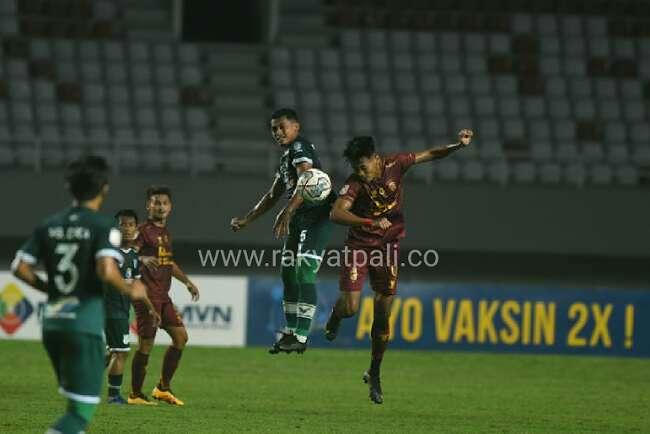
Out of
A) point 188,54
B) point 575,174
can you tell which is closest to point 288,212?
point 575,174

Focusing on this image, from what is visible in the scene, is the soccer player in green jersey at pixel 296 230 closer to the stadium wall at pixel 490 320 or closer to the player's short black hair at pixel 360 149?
the player's short black hair at pixel 360 149

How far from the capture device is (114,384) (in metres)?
13.1

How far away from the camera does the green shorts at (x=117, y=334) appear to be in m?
12.8

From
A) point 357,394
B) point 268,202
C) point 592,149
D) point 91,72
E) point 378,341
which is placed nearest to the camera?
point 268,202

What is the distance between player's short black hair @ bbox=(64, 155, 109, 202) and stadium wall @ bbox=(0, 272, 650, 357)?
14.9 metres

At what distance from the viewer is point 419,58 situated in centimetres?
2827

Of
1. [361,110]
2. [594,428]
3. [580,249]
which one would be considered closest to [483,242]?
[580,249]

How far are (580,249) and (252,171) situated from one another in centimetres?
649

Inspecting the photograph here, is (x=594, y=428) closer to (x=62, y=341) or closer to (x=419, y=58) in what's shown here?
(x=62, y=341)

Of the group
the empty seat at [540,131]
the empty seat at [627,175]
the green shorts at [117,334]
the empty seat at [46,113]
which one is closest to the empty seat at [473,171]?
the empty seat at [540,131]

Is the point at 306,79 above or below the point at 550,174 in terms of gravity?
above

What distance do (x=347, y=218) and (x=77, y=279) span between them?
3920 millimetres

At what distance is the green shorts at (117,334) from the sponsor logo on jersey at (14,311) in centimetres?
932

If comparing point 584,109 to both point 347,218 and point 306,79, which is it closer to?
point 306,79
